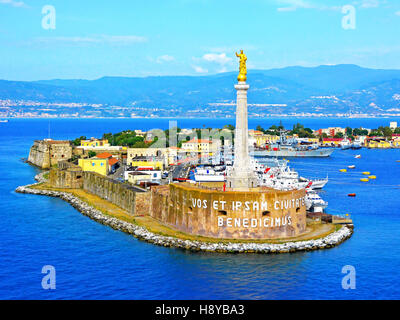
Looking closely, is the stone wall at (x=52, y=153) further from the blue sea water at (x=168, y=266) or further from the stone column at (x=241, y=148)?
the stone column at (x=241, y=148)

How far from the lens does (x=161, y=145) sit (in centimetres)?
10119

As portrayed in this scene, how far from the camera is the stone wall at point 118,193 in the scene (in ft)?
151

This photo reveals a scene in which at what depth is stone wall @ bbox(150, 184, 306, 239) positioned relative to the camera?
1422 inches

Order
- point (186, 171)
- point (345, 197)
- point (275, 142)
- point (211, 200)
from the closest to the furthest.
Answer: point (211, 200), point (345, 197), point (186, 171), point (275, 142)

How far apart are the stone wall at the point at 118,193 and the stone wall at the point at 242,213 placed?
7.99 meters

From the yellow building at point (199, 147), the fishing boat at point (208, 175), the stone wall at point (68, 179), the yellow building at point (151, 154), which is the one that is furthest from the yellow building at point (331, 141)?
the stone wall at point (68, 179)

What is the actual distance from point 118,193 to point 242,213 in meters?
17.6

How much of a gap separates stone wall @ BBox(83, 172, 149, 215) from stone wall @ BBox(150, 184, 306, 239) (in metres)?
7.99

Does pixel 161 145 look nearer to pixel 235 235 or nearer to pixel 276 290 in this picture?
pixel 235 235

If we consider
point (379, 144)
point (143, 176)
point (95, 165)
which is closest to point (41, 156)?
point (95, 165)

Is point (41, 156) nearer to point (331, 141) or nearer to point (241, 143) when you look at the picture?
point (241, 143)

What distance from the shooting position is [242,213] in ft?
119
